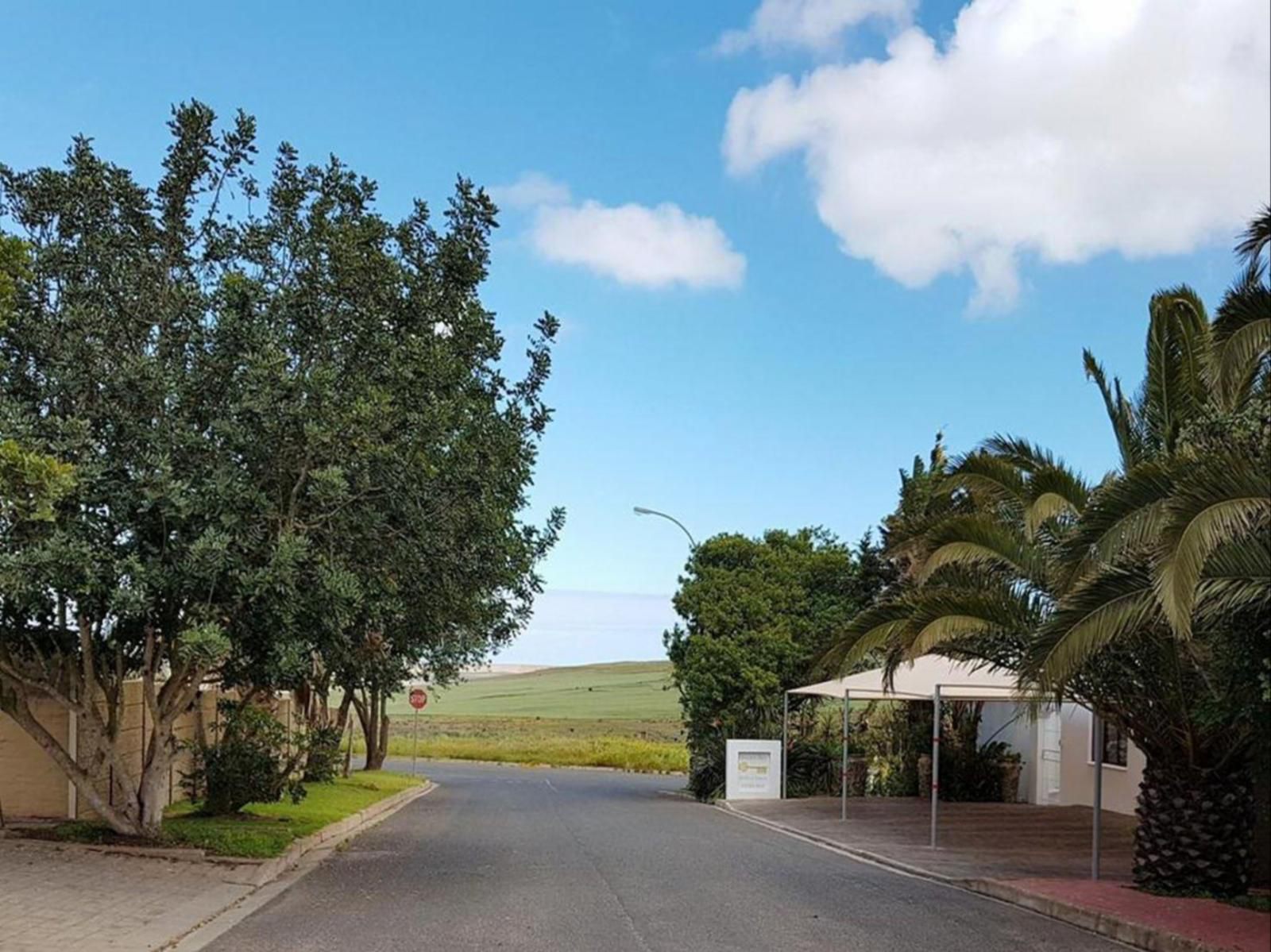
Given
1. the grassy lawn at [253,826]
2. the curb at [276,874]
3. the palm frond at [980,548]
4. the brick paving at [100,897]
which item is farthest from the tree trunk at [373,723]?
→ the palm frond at [980,548]

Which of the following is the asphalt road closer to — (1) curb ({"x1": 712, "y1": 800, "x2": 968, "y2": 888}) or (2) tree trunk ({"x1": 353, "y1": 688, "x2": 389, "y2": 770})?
(1) curb ({"x1": 712, "y1": 800, "x2": 968, "y2": 888})

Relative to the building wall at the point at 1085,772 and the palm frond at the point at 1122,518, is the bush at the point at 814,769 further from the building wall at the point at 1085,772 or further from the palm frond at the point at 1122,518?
the palm frond at the point at 1122,518

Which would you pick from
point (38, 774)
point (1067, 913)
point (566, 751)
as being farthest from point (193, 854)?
point (566, 751)

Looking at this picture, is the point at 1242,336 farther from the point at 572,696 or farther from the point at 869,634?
the point at 572,696

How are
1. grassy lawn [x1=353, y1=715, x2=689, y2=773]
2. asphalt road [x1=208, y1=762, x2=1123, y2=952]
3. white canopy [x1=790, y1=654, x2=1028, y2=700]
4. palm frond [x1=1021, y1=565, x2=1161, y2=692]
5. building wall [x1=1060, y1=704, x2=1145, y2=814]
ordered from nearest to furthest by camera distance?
asphalt road [x1=208, y1=762, x2=1123, y2=952], palm frond [x1=1021, y1=565, x2=1161, y2=692], white canopy [x1=790, y1=654, x2=1028, y2=700], building wall [x1=1060, y1=704, x2=1145, y2=814], grassy lawn [x1=353, y1=715, x2=689, y2=773]

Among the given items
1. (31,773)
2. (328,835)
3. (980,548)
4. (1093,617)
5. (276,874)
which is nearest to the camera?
(1093,617)

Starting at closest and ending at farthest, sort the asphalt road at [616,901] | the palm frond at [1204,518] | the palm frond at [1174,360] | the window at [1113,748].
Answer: the palm frond at [1204,518] → the asphalt road at [616,901] → the palm frond at [1174,360] → the window at [1113,748]

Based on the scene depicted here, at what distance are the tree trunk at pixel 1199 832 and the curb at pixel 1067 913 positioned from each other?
4.77 ft

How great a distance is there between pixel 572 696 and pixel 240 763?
100714 millimetres

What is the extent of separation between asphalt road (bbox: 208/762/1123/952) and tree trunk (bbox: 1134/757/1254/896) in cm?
178

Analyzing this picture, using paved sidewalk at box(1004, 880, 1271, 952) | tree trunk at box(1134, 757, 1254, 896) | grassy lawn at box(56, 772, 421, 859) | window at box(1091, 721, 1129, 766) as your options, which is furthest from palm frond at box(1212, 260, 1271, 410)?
window at box(1091, 721, 1129, 766)

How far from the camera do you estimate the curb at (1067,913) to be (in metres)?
11.0

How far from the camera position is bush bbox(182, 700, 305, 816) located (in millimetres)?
19125

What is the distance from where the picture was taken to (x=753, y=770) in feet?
102
